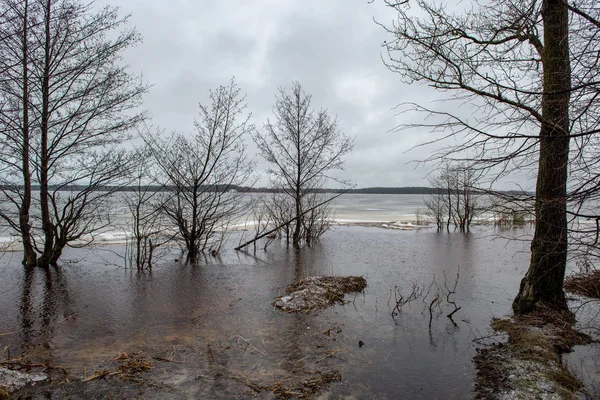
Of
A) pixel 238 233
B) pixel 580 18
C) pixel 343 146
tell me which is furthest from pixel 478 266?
pixel 238 233

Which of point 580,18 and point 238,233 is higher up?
point 580,18

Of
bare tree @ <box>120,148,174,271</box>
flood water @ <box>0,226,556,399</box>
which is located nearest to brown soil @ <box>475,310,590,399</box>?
flood water @ <box>0,226,556,399</box>

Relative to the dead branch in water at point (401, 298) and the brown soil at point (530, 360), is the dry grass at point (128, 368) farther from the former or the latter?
the dead branch in water at point (401, 298)

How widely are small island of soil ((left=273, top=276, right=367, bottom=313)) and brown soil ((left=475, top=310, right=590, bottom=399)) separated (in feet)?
9.09

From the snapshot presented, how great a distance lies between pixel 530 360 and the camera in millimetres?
4180

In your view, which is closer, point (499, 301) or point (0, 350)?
point (0, 350)

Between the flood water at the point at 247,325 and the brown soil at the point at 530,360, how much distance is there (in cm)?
24

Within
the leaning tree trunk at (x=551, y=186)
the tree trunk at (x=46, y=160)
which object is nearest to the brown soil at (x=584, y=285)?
the leaning tree trunk at (x=551, y=186)

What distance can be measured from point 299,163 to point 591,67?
1146cm

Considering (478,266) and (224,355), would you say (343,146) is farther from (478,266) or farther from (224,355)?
(224,355)

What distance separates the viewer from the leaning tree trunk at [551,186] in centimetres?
428

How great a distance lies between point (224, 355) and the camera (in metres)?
4.50

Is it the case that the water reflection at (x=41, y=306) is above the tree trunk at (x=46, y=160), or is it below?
below

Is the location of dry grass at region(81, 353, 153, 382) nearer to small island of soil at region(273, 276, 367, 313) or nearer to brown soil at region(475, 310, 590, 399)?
small island of soil at region(273, 276, 367, 313)
